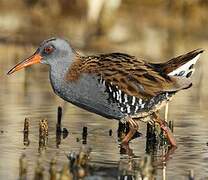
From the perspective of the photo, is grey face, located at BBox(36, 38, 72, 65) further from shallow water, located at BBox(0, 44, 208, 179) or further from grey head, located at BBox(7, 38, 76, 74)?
shallow water, located at BBox(0, 44, 208, 179)

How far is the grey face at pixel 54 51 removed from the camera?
37.7ft

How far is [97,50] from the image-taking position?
21.0 metres

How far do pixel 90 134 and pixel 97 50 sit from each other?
9390 mm

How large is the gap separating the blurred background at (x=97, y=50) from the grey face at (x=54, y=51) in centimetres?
87

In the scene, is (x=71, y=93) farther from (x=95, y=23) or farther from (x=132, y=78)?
(x=95, y=23)

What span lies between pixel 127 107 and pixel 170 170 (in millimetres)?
1444

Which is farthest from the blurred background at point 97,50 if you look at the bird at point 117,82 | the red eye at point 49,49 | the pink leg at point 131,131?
the red eye at point 49,49

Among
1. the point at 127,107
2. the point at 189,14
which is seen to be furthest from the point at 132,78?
the point at 189,14

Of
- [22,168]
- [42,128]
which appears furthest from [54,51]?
[22,168]

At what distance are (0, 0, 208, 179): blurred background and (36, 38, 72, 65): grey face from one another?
87 centimetres

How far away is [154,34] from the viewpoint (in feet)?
79.0

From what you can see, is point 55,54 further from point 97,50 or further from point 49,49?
point 97,50

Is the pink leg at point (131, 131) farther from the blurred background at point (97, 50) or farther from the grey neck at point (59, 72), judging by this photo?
the grey neck at point (59, 72)

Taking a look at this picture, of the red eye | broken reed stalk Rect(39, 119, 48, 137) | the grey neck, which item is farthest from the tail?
broken reed stalk Rect(39, 119, 48, 137)
